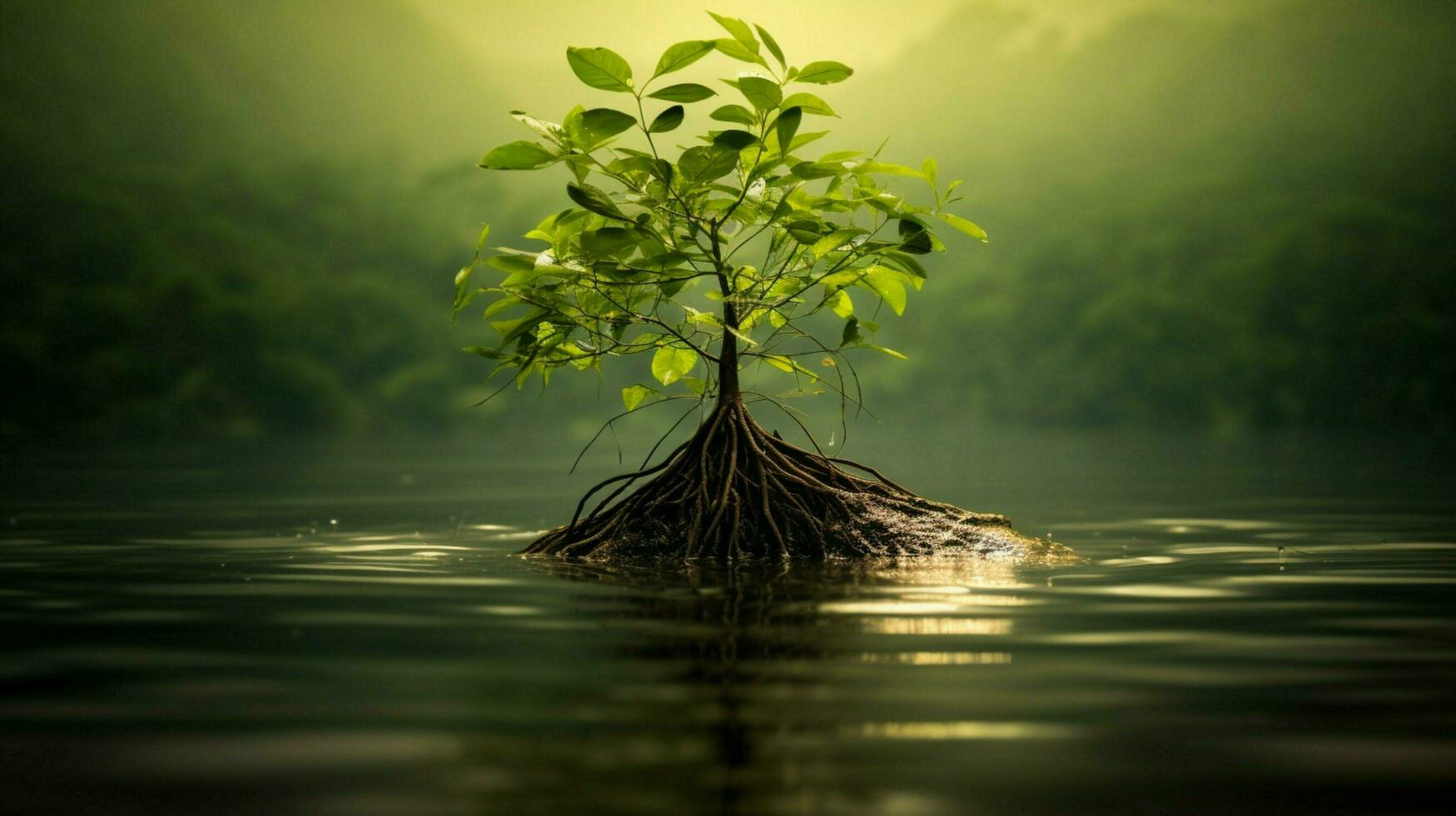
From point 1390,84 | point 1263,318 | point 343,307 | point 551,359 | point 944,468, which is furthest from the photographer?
point 1390,84

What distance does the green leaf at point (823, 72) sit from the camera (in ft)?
16.3

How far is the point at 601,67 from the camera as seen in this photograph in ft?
15.9

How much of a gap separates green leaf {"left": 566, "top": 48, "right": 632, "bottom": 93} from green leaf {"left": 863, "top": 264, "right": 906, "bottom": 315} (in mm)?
1496

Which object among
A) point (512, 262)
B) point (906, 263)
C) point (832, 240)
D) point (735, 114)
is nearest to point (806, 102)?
point (735, 114)

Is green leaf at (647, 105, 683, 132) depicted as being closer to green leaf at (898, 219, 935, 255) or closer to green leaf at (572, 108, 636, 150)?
green leaf at (572, 108, 636, 150)

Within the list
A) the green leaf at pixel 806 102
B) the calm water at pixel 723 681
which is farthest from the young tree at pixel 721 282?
the calm water at pixel 723 681

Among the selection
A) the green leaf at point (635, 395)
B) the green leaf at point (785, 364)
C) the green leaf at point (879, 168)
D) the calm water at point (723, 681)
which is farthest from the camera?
the green leaf at point (635, 395)

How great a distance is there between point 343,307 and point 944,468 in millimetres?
49435

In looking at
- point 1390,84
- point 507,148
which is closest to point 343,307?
point 507,148

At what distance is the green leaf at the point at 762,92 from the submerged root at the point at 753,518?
159cm

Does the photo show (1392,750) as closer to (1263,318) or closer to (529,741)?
(529,741)

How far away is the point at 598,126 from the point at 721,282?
3.60 ft

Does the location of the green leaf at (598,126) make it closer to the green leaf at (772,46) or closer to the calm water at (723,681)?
the green leaf at (772,46)

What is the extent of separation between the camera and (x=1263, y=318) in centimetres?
5316
